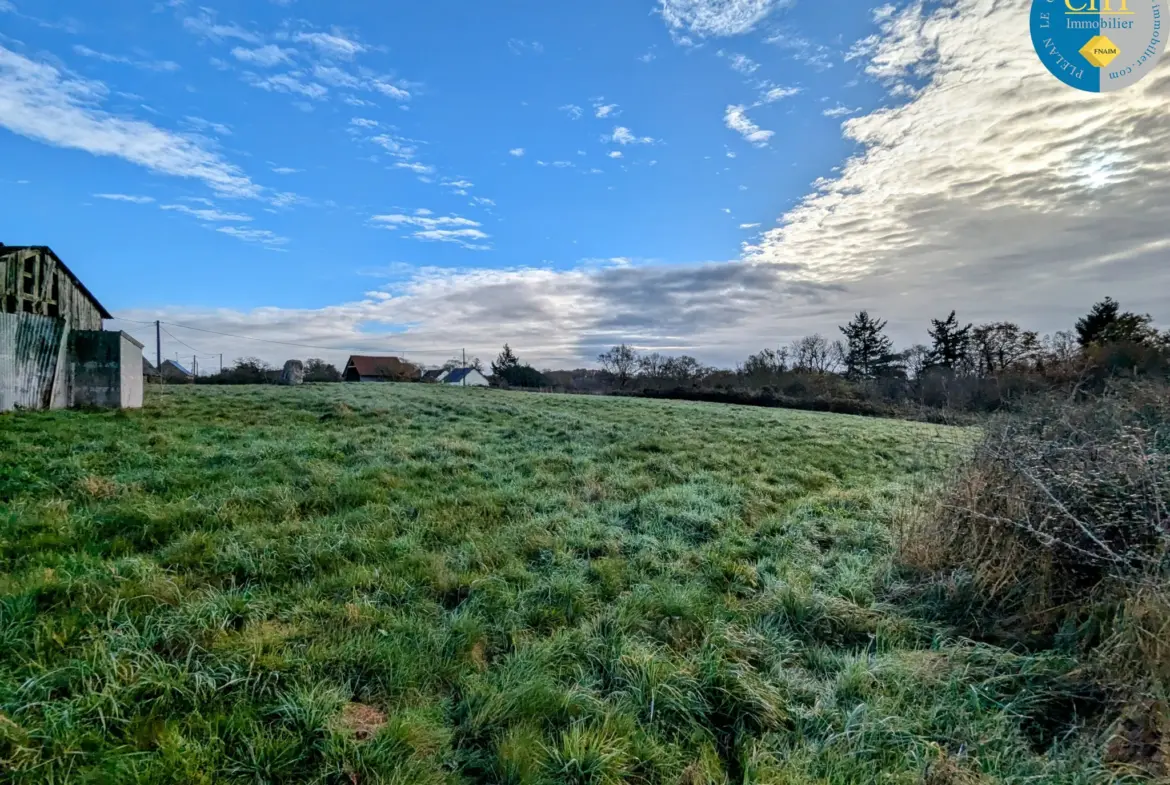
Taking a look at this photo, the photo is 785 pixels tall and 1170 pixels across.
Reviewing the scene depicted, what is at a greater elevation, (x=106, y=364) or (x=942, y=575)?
(x=106, y=364)

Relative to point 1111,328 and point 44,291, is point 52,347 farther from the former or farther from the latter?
point 1111,328

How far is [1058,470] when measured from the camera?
365cm

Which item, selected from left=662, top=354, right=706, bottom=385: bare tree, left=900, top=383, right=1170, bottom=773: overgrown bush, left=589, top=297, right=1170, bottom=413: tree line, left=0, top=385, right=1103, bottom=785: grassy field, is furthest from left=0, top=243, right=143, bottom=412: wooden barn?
left=662, top=354, right=706, bottom=385: bare tree

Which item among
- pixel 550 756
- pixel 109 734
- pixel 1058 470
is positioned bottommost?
pixel 550 756

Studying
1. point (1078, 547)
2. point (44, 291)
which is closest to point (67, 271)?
point (44, 291)

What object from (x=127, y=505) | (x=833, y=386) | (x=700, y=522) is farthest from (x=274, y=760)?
(x=833, y=386)

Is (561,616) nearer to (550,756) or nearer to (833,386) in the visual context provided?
(550,756)

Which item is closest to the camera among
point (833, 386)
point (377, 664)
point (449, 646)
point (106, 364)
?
point (377, 664)

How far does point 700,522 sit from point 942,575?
2409mm

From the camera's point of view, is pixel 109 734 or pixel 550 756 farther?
pixel 550 756

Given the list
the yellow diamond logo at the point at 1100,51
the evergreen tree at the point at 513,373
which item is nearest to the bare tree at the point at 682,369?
the evergreen tree at the point at 513,373

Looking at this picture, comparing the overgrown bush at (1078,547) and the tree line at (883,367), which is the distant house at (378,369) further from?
the overgrown bush at (1078,547)

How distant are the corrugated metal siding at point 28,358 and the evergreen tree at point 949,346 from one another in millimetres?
50864

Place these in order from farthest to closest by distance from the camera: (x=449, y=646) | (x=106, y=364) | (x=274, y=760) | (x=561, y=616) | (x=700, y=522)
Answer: (x=106, y=364), (x=700, y=522), (x=561, y=616), (x=449, y=646), (x=274, y=760)
